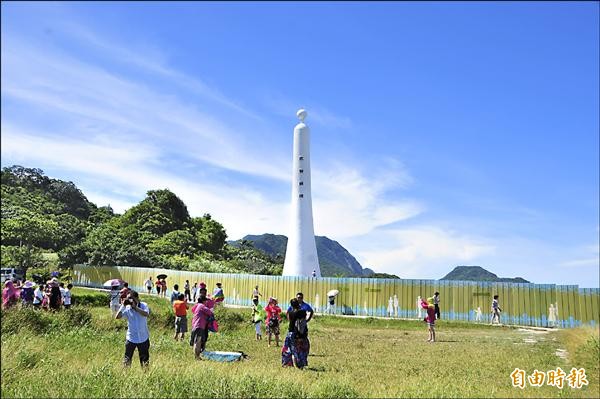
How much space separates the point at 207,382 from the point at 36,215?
19.5ft

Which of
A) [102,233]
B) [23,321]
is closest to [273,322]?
[23,321]

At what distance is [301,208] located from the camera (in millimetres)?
41062

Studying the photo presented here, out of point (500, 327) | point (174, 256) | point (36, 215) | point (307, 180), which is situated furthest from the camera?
point (174, 256)

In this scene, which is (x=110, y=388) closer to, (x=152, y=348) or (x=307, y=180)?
(x=152, y=348)

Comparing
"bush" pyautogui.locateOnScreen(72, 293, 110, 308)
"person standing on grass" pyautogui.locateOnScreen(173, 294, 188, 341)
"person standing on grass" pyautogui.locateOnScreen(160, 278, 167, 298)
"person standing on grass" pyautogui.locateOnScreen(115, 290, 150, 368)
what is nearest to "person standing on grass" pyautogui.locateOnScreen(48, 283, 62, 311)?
"person standing on grass" pyautogui.locateOnScreen(173, 294, 188, 341)

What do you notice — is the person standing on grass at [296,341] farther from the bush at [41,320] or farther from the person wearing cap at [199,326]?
the bush at [41,320]

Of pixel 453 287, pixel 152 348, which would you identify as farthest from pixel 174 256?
pixel 152 348

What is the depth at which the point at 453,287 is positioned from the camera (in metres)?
25.7

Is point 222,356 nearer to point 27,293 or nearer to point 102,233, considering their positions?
point 27,293

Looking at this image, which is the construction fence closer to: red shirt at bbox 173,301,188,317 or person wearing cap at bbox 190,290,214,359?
red shirt at bbox 173,301,188,317

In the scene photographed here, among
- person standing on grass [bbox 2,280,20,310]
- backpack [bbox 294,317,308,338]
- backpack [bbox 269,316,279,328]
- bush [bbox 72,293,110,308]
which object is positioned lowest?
bush [bbox 72,293,110,308]

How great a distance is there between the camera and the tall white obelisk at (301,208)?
4047 centimetres

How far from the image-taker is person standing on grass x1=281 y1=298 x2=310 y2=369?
11.5 m

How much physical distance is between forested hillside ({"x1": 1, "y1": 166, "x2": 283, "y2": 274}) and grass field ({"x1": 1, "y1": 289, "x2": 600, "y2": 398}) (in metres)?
2.07
